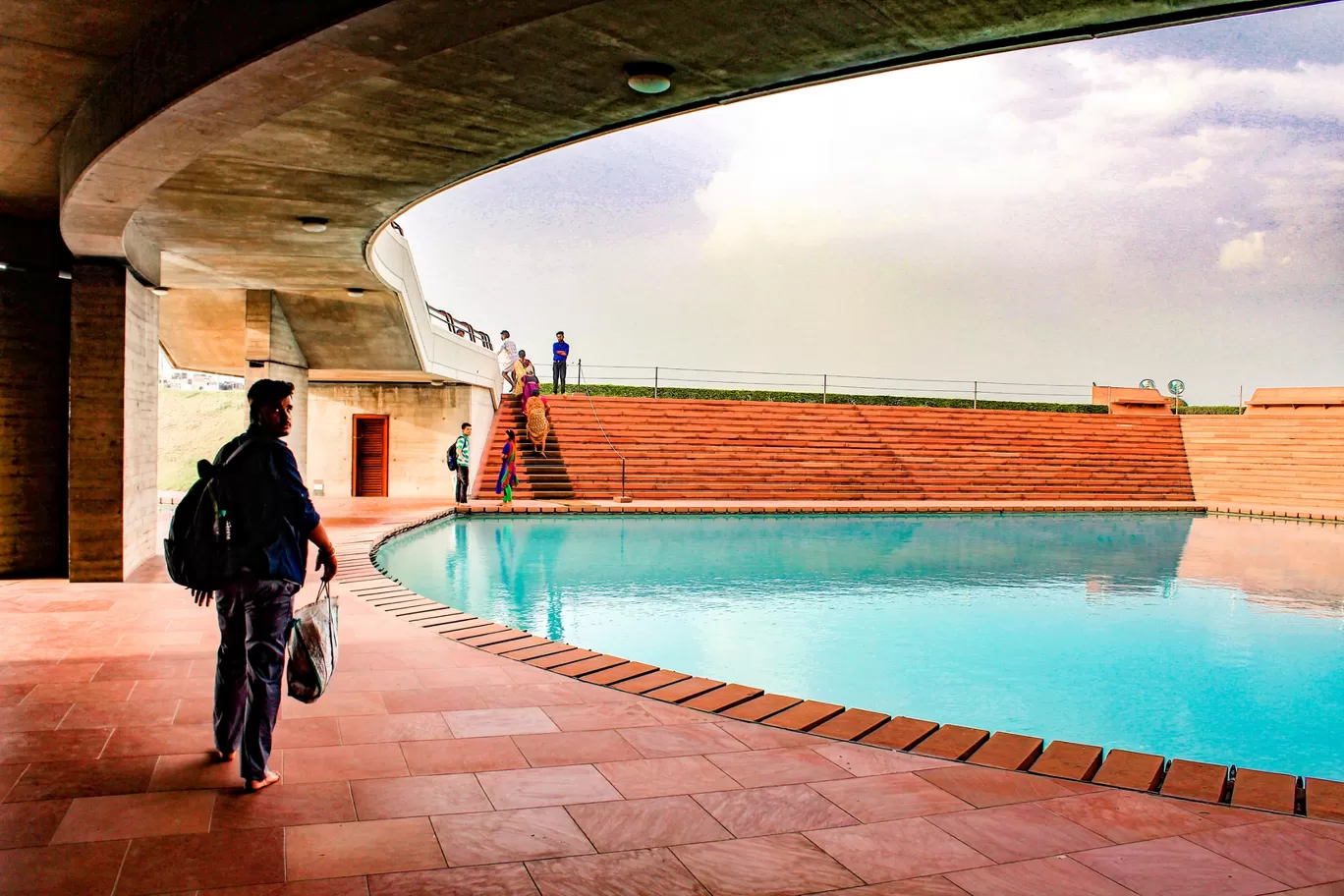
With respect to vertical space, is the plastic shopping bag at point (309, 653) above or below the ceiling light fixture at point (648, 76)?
below

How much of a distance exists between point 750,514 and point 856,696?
9.96 meters

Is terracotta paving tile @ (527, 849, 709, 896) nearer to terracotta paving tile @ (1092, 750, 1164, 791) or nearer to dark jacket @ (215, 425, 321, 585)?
dark jacket @ (215, 425, 321, 585)

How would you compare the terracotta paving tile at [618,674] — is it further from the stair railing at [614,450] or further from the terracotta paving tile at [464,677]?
the stair railing at [614,450]

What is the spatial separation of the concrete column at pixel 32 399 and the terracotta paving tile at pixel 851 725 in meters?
7.40

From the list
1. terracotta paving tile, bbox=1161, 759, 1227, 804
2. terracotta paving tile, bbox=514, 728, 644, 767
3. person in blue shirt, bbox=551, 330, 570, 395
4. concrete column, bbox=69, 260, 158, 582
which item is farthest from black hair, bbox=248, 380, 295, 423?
person in blue shirt, bbox=551, 330, 570, 395

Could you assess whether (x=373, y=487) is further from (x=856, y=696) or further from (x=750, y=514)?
(x=856, y=696)

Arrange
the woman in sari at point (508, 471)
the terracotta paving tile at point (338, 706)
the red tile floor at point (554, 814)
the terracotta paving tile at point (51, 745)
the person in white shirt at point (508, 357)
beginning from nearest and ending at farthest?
the red tile floor at point (554, 814), the terracotta paving tile at point (51, 745), the terracotta paving tile at point (338, 706), the woman in sari at point (508, 471), the person in white shirt at point (508, 357)

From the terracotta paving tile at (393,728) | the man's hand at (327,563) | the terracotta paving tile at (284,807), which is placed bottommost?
the terracotta paving tile at (393,728)

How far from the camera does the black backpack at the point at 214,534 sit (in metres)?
3.15

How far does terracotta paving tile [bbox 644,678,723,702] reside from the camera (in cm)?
430

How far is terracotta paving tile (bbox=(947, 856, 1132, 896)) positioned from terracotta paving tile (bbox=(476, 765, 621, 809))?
1.20 metres

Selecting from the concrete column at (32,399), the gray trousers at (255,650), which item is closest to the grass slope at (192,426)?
the concrete column at (32,399)

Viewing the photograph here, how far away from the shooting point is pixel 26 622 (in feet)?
19.6

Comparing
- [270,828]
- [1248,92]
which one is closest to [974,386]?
[270,828]
